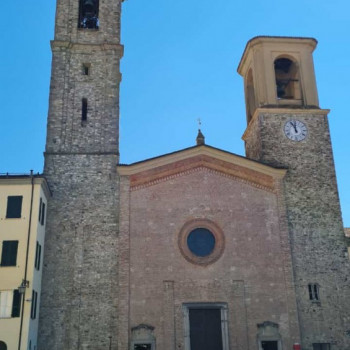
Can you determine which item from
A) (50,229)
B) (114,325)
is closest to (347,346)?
(114,325)

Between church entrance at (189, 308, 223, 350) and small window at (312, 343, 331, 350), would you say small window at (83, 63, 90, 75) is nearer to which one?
church entrance at (189, 308, 223, 350)

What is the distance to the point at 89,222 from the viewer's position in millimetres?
22438

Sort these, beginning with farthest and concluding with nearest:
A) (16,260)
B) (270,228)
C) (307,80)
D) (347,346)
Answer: (307,80), (270,228), (347,346), (16,260)

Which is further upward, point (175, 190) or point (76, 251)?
point (175, 190)

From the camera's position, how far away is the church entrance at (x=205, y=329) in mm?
21281

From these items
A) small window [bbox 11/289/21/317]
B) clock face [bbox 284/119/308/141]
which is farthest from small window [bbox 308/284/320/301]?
small window [bbox 11/289/21/317]

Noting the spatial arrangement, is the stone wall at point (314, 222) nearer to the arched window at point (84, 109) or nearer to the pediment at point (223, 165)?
the pediment at point (223, 165)

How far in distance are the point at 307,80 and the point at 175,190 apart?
971 centimetres

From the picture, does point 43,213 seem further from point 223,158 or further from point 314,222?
point 314,222

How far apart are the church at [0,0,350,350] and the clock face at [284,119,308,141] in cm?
5

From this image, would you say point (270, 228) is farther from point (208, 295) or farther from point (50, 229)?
point (50, 229)

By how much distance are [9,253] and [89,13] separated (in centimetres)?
1423

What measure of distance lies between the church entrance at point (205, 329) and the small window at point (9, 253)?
7633mm

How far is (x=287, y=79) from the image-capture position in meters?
27.9
